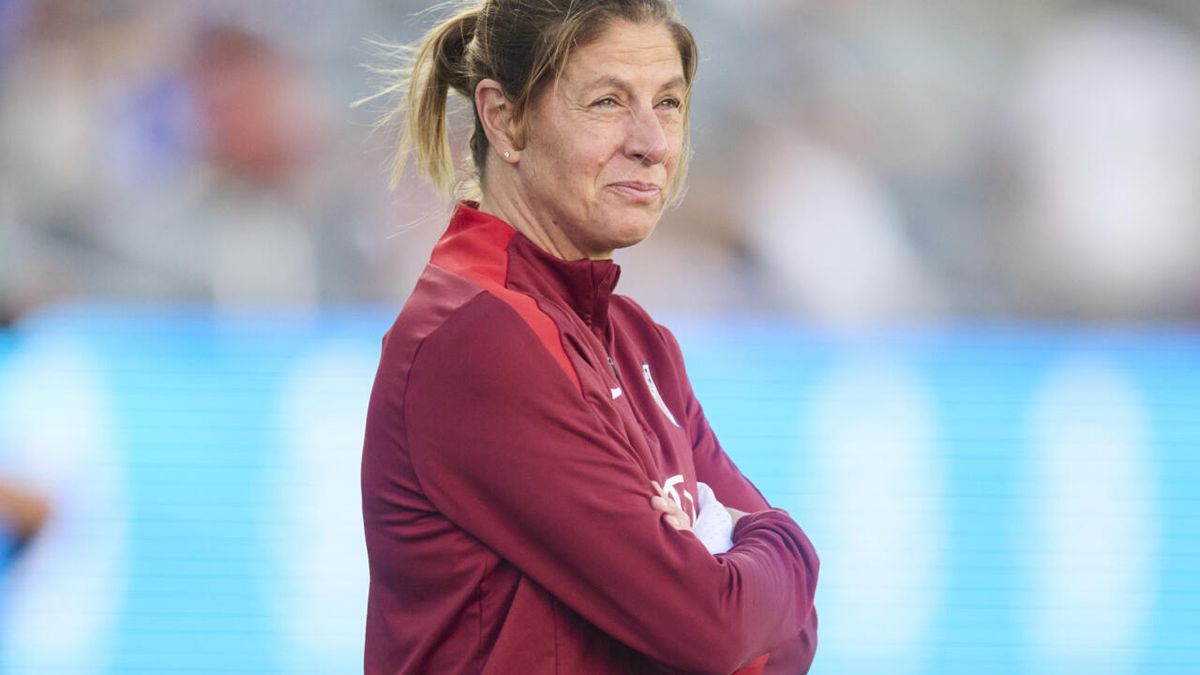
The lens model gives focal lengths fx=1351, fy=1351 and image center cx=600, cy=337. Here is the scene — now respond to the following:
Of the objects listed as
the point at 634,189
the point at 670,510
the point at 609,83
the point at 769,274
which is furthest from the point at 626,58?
the point at 769,274

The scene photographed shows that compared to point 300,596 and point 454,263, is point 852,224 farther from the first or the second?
point 454,263

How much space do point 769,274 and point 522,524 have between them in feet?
11.9

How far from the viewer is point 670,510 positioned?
1.39 metres

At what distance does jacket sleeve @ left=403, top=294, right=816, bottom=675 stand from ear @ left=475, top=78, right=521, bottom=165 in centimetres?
28

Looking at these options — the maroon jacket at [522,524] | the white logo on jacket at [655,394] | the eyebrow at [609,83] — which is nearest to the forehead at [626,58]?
the eyebrow at [609,83]

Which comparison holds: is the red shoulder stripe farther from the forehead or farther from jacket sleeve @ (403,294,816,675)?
the forehead

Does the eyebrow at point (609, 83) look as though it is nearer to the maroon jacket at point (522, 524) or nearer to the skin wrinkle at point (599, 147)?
the skin wrinkle at point (599, 147)

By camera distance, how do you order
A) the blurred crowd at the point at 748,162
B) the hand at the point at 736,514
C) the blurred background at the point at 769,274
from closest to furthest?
the hand at the point at 736,514 → the blurred background at the point at 769,274 → the blurred crowd at the point at 748,162

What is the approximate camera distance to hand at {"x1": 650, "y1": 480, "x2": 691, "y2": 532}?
4.49 ft

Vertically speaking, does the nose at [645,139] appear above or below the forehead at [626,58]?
below

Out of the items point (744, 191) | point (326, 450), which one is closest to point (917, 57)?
point (744, 191)

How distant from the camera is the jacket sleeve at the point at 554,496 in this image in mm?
1323

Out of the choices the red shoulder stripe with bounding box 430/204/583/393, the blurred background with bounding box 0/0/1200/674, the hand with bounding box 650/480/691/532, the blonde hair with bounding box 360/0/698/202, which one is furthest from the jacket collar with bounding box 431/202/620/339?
the blurred background with bounding box 0/0/1200/674

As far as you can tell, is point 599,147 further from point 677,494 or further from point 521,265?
point 677,494
